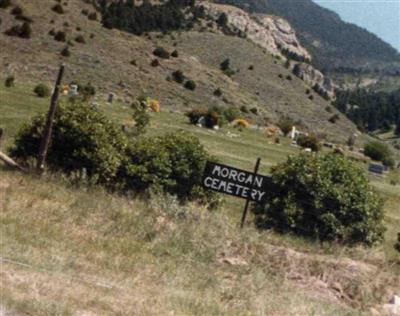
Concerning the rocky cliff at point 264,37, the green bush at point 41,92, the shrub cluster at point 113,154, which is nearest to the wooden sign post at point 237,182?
the shrub cluster at point 113,154

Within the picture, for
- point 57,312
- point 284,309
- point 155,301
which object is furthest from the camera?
point 284,309

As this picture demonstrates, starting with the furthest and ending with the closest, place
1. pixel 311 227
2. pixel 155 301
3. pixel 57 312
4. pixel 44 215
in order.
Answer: pixel 311 227, pixel 44 215, pixel 155 301, pixel 57 312

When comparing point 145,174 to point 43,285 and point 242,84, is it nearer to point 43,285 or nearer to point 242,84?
point 43,285

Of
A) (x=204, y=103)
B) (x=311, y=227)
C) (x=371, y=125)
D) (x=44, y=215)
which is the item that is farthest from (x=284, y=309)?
(x=371, y=125)

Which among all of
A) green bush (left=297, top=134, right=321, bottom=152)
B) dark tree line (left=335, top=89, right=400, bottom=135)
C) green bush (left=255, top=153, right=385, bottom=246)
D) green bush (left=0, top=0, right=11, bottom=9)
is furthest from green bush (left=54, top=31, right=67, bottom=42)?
dark tree line (left=335, top=89, right=400, bottom=135)

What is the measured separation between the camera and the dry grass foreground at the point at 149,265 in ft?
22.8

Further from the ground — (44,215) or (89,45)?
(89,45)

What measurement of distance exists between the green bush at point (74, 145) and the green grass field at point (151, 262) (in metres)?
2.70

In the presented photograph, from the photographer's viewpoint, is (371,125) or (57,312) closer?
(57,312)

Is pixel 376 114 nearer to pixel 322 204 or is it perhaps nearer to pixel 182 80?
pixel 182 80

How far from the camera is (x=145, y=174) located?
1614cm

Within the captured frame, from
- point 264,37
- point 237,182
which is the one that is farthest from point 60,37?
point 264,37

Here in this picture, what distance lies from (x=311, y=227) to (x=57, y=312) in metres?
9.60

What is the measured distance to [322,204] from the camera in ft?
49.5
